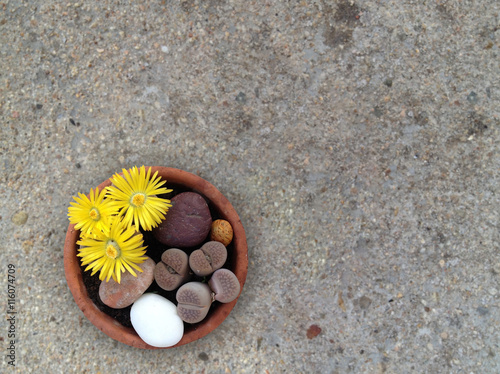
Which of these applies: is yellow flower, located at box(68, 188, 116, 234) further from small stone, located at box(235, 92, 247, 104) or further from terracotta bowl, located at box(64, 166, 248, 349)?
small stone, located at box(235, 92, 247, 104)

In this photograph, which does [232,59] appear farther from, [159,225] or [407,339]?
[407,339]

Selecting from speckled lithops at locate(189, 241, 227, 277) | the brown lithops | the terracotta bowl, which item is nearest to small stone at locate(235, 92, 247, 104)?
the terracotta bowl

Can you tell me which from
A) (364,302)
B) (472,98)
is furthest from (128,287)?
(472,98)

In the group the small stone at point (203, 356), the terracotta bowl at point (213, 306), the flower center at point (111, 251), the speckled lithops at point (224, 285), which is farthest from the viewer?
the small stone at point (203, 356)

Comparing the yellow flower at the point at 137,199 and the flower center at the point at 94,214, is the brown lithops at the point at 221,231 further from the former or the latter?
the flower center at the point at 94,214

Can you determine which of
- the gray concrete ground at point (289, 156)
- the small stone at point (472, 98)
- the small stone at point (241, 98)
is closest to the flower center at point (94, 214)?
the gray concrete ground at point (289, 156)
